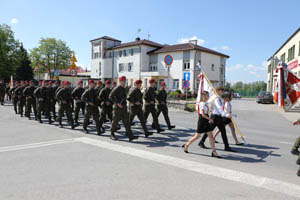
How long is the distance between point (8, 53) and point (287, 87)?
51092 mm

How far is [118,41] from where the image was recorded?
54.5 meters

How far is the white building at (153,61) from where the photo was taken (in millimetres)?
41344

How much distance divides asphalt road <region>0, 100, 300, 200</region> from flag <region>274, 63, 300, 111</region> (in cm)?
171

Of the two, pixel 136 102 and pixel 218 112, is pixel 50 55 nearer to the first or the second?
pixel 136 102

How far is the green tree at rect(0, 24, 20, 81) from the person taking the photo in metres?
46.2

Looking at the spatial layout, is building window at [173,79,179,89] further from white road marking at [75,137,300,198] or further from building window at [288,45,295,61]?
white road marking at [75,137,300,198]

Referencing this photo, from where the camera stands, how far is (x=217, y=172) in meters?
4.86

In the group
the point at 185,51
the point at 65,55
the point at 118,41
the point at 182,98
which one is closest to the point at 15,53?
the point at 65,55

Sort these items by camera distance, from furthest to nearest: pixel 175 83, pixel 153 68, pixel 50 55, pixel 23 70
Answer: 1. pixel 50 55
2. pixel 23 70
3. pixel 153 68
4. pixel 175 83

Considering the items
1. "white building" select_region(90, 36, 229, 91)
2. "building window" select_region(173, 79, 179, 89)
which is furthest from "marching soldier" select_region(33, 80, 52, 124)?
"building window" select_region(173, 79, 179, 89)

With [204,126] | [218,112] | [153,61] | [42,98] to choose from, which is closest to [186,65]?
[153,61]

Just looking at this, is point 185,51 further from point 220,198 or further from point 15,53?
point 220,198

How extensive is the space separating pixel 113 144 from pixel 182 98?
78.1ft

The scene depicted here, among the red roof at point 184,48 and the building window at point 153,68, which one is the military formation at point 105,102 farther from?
the building window at point 153,68
